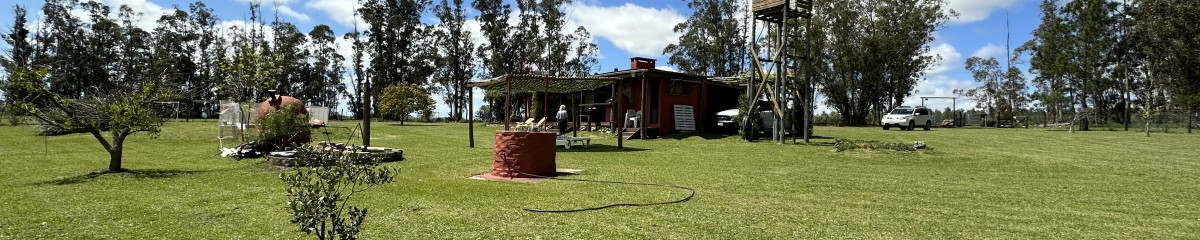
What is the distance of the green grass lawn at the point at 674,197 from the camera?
5.04 m

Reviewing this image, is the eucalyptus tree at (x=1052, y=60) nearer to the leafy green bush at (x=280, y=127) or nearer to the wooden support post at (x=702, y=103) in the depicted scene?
the wooden support post at (x=702, y=103)

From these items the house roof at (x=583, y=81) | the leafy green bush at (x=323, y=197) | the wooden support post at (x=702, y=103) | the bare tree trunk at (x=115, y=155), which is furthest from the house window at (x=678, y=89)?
the leafy green bush at (x=323, y=197)

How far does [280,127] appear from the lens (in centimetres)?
1237

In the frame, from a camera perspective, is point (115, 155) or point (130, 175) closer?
point (130, 175)

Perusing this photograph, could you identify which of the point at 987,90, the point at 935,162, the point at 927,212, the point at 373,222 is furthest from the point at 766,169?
the point at 987,90

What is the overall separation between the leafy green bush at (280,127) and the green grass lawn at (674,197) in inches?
33.3

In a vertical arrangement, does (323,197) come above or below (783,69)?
below

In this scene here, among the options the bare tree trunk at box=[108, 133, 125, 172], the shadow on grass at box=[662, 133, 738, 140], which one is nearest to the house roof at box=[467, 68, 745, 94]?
the shadow on grass at box=[662, 133, 738, 140]

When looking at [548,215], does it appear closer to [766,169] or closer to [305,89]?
[766,169]

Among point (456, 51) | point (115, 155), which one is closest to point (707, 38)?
point (456, 51)

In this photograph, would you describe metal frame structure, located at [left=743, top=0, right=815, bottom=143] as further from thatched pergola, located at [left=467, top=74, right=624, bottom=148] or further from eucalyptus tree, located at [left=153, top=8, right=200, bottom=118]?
eucalyptus tree, located at [left=153, top=8, right=200, bottom=118]

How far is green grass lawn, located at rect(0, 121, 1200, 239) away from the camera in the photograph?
5039 millimetres

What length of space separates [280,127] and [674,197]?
8.98m

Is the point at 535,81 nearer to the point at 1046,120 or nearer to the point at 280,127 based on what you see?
the point at 280,127
